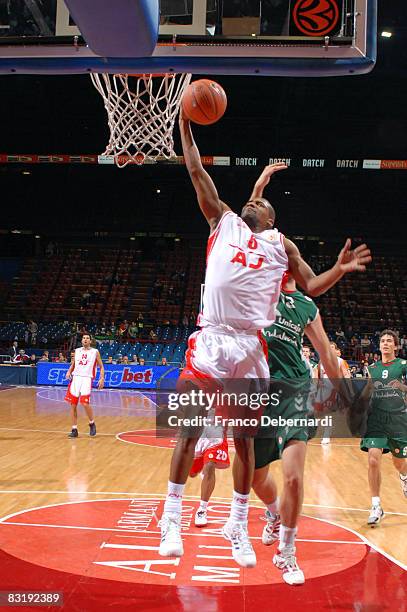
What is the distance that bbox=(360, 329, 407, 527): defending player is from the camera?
6203mm

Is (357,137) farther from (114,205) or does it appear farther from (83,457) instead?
(83,457)

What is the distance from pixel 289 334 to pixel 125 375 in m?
14.7

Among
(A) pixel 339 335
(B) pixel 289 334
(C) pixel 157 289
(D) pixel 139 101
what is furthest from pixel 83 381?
(C) pixel 157 289

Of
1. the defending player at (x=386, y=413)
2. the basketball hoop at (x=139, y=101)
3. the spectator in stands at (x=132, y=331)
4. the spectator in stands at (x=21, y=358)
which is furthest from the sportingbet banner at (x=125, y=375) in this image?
the basketball hoop at (x=139, y=101)

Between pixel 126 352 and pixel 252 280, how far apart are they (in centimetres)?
1615

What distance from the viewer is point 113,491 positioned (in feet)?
22.9

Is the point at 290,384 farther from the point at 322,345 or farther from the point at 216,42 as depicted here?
the point at 216,42

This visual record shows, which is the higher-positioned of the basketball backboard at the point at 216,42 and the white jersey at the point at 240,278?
the basketball backboard at the point at 216,42

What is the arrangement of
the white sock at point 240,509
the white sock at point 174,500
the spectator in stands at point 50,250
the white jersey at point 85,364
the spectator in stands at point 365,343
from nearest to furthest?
the white sock at point 174,500
the white sock at point 240,509
the white jersey at point 85,364
the spectator in stands at point 365,343
the spectator in stands at point 50,250

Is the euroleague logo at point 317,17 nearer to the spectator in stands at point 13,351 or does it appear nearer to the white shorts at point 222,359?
the white shorts at point 222,359

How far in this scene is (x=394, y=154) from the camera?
891 inches

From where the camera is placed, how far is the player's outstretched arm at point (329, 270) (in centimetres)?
335

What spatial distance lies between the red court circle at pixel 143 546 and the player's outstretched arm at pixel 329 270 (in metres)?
2.22

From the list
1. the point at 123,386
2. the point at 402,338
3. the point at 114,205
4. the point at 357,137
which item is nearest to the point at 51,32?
the point at 123,386
